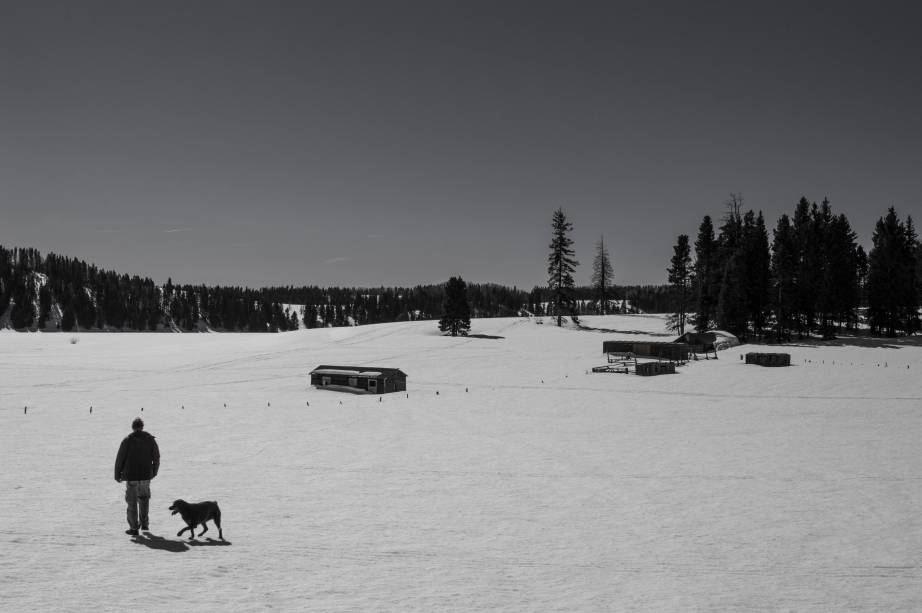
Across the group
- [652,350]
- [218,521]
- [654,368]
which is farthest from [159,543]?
[652,350]

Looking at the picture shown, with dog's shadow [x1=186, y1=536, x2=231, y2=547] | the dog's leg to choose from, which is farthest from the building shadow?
the dog's leg

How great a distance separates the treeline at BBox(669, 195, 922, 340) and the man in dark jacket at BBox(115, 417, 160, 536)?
230ft

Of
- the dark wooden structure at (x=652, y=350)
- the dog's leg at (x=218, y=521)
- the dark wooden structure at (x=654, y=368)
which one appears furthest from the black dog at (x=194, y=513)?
the dark wooden structure at (x=652, y=350)

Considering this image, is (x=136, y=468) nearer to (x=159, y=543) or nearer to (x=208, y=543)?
(x=159, y=543)

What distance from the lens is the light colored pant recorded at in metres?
12.0

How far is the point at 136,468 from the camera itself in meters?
11.9

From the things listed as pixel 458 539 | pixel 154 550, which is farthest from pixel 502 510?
pixel 154 550

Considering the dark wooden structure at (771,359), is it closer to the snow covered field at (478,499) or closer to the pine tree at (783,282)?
the snow covered field at (478,499)

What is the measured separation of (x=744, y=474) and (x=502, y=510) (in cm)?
911

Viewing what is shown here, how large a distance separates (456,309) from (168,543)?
70.1m

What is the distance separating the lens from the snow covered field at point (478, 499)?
9969 mm

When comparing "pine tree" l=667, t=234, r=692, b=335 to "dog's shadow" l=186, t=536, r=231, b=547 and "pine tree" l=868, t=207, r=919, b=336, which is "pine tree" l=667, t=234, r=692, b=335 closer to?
"pine tree" l=868, t=207, r=919, b=336

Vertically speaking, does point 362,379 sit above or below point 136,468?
below

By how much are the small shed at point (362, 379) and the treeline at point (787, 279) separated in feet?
157
